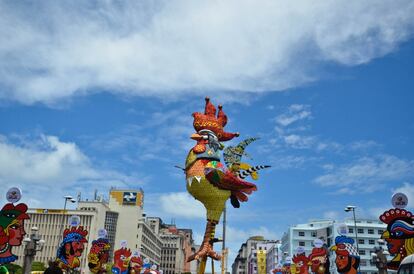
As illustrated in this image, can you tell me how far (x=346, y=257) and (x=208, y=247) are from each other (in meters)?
9.33

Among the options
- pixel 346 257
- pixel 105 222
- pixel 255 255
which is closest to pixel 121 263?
pixel 346 257

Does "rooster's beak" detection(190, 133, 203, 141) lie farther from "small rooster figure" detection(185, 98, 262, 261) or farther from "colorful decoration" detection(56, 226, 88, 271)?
"colorful decoration" detection(56, 226, 88, 271)

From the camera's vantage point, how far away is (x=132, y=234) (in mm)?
104812

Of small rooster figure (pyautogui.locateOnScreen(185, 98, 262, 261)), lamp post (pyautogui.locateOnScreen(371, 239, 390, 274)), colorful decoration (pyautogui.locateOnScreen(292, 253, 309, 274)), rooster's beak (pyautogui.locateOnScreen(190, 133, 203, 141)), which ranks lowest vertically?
lamp post (pyautogui.locateOnScreen(371, 239, 390, 274))

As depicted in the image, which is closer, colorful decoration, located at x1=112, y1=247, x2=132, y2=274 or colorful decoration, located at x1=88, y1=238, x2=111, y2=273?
colorful decoration, located at x1=88, y1=238, x2=111, y2=273

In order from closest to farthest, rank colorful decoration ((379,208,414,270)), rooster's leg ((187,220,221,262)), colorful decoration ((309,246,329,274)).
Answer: colorful decoration ((379,208,414,270)), rooster's leg ((187,220,221,262)), colorful decoration ((309,246,329,274))

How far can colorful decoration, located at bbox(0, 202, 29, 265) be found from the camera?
2162 cm

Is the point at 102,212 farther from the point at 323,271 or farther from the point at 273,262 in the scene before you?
the point at 323,271

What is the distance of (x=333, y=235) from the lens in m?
73.4

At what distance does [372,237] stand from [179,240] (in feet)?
269

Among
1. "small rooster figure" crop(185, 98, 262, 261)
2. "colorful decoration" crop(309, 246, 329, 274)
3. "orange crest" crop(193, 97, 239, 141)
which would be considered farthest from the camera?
"colorful decoration" crop(309, 246, 329, 274)

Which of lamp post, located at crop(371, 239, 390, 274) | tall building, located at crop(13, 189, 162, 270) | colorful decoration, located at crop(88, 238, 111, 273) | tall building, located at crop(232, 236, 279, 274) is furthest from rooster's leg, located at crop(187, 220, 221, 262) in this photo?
tall building, located at crop(232, 236, 279, 274)

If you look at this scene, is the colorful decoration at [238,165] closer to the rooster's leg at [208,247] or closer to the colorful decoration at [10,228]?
the rooster's leg at [208,247]

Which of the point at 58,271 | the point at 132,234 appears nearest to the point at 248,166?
the point at 58,271
